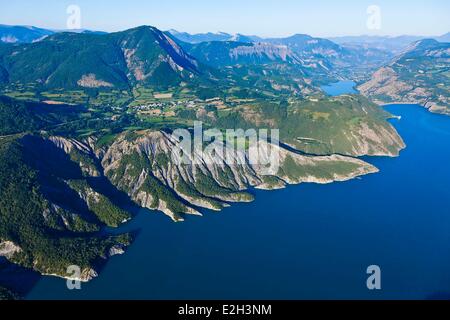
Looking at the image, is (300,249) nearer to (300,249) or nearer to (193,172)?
(300,249)

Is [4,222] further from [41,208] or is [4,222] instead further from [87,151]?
[87,151]

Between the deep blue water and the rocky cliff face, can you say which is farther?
the rocky cliff face

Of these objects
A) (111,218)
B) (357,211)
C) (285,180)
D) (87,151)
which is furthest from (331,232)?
(87,151)

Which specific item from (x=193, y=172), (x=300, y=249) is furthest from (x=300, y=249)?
(x=193, y=172)

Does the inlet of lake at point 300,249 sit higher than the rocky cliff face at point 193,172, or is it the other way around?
the rocky cliff face at point 193,172

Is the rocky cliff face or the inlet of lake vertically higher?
the rocky cliff face
